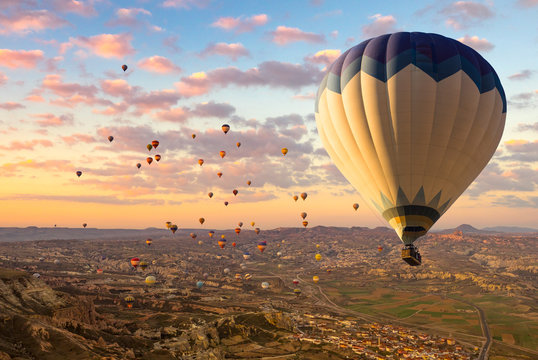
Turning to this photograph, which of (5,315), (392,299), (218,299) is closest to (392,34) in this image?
(5,315)

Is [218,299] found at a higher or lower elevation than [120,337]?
lower

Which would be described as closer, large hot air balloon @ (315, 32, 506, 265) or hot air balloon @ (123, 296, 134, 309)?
large hot air balloon @ (315, 32, 506, 265)

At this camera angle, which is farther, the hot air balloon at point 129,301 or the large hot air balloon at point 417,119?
the hot air balloon at point 129,301

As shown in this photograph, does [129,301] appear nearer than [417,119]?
No

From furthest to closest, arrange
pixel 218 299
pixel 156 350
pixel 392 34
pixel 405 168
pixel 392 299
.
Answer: pixel 392 299 < pixel 218 299 < pixel 156 350 < pixel 392 34 < pixel 405 168

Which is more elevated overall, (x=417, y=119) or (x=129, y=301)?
(x=417, y=119)

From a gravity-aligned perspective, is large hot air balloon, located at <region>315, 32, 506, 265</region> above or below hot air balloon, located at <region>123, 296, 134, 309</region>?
above

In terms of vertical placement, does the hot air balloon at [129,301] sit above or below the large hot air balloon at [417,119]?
below

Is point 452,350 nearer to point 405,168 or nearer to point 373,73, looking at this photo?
point 405,168
